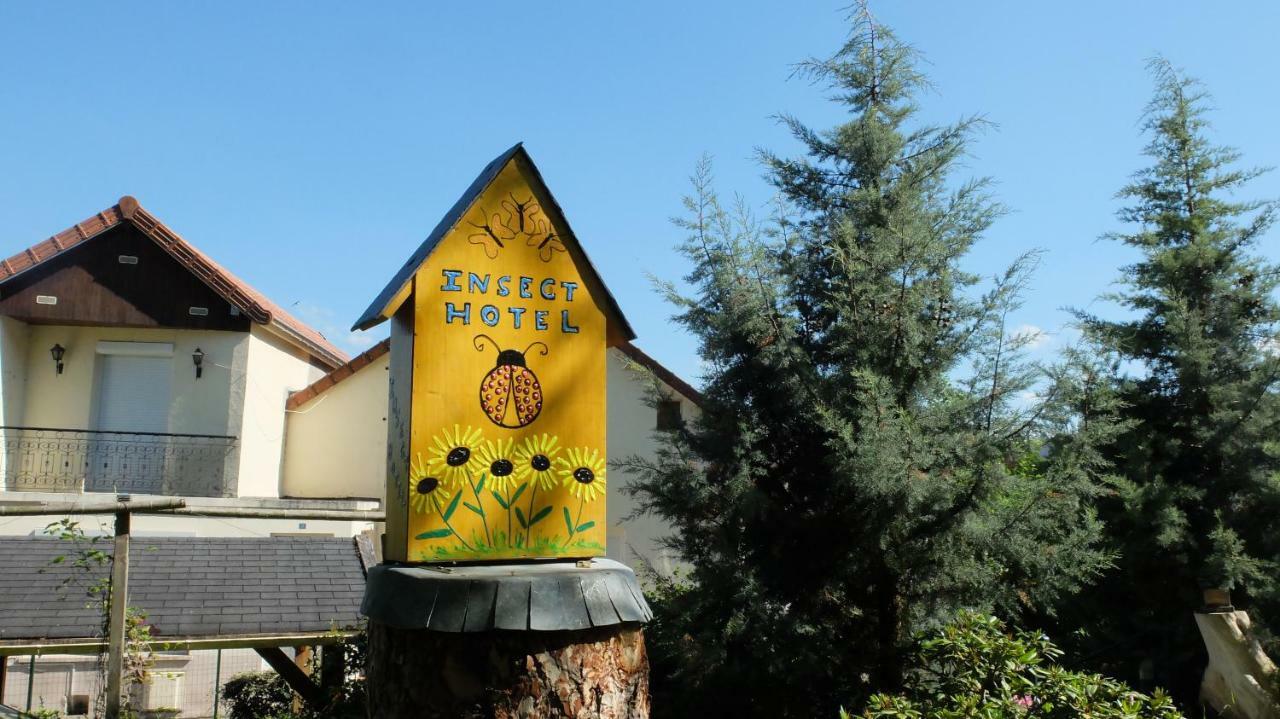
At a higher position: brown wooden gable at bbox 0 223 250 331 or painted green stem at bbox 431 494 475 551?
brown wooden gable at bbox 0 223 250 331

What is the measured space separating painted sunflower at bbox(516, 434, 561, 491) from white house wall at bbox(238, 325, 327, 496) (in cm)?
1279

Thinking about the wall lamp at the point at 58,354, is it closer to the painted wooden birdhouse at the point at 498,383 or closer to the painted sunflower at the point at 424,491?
the painted wooden birdhouse at the point at 498,383

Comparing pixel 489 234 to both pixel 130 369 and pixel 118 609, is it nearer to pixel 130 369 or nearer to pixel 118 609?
pixel 118 609

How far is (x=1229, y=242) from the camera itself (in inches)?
302

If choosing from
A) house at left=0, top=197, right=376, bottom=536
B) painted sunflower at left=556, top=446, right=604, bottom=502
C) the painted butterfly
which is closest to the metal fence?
house at left=0, top=197, right=376, bottom=536

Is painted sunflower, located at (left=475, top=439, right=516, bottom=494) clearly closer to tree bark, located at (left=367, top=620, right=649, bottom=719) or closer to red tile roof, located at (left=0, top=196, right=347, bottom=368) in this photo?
tree bark, located at (left=367, top=620, right=649, bottom=719)

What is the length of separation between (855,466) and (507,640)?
2693mm

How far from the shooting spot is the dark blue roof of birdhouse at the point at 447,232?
3.05 meters

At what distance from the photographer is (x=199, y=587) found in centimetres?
646

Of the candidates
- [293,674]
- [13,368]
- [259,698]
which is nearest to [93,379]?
[13,368]

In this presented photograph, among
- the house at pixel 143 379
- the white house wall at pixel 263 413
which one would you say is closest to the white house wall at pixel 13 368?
the house at pixel 143 379

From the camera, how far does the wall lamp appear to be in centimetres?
1477

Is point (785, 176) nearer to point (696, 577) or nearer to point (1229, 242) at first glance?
point (696, 577)

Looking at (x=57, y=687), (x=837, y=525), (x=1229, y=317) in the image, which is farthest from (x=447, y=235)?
(x=57, y=687)
